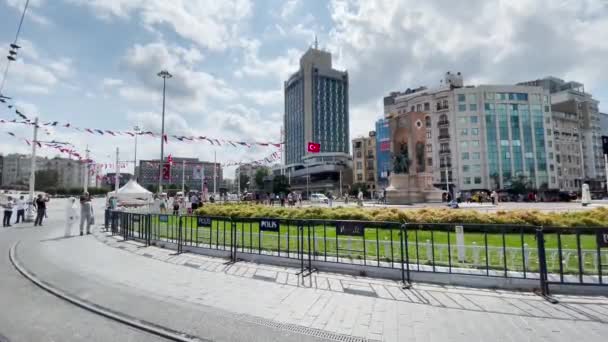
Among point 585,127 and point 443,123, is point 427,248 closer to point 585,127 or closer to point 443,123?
point 443,123

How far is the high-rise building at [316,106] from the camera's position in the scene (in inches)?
4968

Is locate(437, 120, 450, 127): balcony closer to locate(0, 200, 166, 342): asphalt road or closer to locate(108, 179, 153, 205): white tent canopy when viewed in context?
locate(108, 179, 153, 205): white tent canopy

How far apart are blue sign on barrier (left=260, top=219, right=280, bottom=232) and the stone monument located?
89.3 ft

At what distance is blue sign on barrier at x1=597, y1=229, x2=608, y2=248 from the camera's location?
18.6ft

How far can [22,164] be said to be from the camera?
130 metres

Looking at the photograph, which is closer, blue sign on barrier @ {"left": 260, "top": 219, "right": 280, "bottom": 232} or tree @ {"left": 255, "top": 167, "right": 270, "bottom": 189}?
blue sign on barrier @ {"left": 260, "top": 219, "right": 280, "bottom": 232}

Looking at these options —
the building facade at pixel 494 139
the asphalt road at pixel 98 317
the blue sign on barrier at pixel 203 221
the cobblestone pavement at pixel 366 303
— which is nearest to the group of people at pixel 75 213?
the cobblestone pavement at pixel 366 303

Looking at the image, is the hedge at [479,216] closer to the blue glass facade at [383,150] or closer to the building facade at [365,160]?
the blue glass facade at [383,150]

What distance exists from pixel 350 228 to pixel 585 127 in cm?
10268

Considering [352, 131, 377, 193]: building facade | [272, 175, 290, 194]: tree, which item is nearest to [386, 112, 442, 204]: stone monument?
[352, 131, 377, 193]: building facade

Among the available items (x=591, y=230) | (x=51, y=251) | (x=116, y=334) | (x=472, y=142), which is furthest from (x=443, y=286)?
(x=472, y=142)

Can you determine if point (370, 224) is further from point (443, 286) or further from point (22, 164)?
point (22, 164)

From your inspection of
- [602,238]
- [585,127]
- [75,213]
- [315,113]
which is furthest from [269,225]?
[315,113]

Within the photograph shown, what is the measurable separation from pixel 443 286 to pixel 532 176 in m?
75.4
